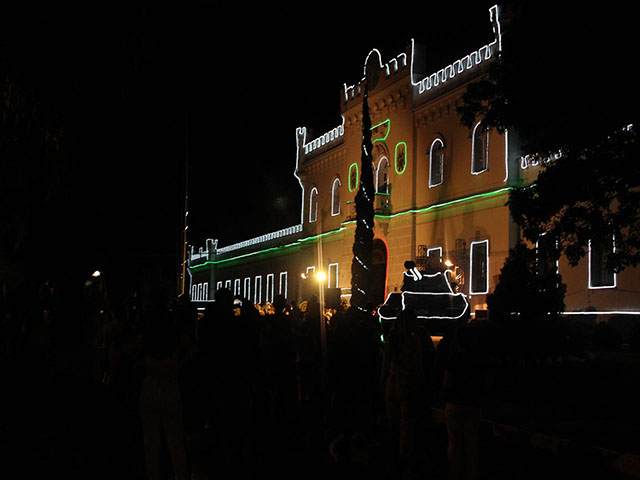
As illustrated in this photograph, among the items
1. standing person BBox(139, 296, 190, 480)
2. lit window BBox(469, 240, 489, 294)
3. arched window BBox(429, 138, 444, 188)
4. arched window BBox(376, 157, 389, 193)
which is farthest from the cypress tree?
standing person BBox(139, 296, 190, 480)

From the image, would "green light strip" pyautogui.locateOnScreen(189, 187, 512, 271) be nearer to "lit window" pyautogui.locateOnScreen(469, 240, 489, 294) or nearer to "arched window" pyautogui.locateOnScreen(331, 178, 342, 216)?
"arched window" pyautogui.locateOnScreen(331, 178, 342, 216)

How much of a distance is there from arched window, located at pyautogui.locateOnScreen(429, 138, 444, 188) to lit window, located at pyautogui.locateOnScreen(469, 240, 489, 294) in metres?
4.31

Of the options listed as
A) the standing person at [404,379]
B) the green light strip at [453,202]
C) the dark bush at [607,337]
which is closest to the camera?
the standing person at [404,379]

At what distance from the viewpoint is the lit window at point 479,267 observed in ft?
96.2

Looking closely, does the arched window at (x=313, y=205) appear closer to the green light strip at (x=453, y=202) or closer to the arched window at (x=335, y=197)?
the arched window at (x=335, y=197)

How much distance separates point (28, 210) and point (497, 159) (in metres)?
19.0

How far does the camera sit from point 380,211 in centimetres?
3591

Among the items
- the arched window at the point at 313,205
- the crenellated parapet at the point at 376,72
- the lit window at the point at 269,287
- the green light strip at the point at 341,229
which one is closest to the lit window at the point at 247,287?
the green light strip at the point at 341,229

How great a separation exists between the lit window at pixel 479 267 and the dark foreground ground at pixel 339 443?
15.3 meters

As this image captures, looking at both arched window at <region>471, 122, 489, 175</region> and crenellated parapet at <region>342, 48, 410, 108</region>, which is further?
crenellated parapet at <region>342, 48, 410, 108</region>

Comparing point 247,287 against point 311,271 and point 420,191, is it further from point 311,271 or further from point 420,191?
point 420,191

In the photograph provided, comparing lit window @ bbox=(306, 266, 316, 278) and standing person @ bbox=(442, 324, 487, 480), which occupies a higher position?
lit window @ bbox=(306, 266, 316, 278)

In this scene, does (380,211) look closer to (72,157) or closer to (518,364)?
(518,364)

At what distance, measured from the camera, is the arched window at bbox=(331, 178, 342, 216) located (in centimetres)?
4331
